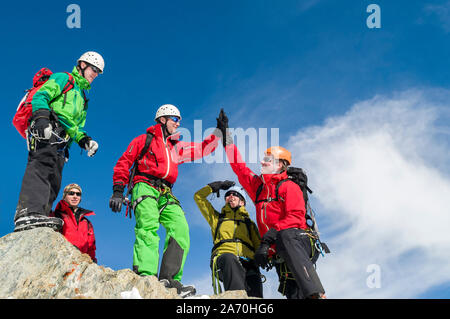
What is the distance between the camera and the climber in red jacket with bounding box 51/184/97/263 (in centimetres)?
863

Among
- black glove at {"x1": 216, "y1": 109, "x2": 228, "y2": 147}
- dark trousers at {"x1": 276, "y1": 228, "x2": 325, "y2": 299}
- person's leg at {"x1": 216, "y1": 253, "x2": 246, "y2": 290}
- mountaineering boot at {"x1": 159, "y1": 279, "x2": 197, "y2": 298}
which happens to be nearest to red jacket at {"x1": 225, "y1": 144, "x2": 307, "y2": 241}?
dark trousers at {"x1": 276, "y1": 228, "x2": 325, "y2": 299}

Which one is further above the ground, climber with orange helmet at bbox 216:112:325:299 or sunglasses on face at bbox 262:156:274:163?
sunglasses on face at bbox 262:156:274:163

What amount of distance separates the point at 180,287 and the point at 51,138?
393 centimetres

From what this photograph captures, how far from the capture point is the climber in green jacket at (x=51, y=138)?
7.43 m

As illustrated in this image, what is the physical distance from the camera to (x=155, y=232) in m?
7.97

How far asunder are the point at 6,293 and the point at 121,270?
1.83m

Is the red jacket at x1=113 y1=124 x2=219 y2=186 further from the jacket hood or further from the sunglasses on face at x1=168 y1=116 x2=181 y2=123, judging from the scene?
the jacket hood

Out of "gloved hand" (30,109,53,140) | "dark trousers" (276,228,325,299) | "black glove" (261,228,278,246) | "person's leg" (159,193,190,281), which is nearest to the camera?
"dark trousers" (276,228,325,299)

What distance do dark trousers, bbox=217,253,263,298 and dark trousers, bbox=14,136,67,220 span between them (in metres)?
3.90

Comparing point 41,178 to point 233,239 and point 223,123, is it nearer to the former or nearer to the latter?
point 233,239

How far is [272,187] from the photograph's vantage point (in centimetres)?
909

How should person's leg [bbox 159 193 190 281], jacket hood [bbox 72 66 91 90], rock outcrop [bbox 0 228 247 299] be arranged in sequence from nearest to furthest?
rock outcrop [bbox 0 228 247 299], person's leg [bbox 159 193 190 281], jacket hood [bbox 72 66 91 90]
